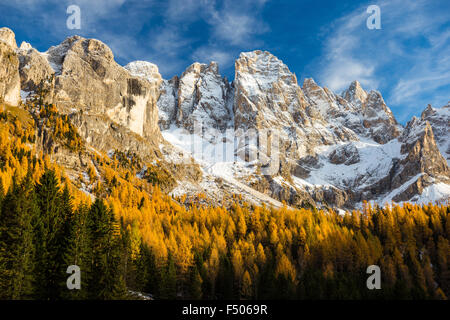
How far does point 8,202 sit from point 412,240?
88339 mm

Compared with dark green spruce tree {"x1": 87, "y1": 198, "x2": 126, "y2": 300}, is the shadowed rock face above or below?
above

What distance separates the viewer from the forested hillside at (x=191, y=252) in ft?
108

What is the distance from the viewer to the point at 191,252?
211ft

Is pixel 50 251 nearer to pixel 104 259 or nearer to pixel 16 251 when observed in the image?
pixel 16 251

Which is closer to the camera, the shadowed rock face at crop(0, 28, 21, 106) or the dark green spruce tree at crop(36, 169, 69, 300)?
the dark green spruce tree at crop(36, 169, 69, 300)

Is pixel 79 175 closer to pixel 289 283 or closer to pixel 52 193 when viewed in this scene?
pixel 52 193

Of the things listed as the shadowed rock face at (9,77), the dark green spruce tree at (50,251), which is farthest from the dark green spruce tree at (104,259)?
the shadowed rock face at (9,77)

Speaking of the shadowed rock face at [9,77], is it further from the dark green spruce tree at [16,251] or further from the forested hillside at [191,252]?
the dark green spruce tree at [16,251]

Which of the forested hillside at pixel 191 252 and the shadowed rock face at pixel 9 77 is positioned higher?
the shadowed rock face at pixel 9 77

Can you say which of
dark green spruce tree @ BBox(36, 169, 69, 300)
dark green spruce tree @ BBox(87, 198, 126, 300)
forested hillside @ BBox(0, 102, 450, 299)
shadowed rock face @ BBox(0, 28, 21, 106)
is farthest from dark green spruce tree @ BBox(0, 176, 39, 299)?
shadowed rock face @ BBox(0, 28, 21, 106)

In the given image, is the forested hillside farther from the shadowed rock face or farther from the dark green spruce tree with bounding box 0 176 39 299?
the shadowed rock face

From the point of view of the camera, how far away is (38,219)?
3494cm

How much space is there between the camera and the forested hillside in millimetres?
32812
